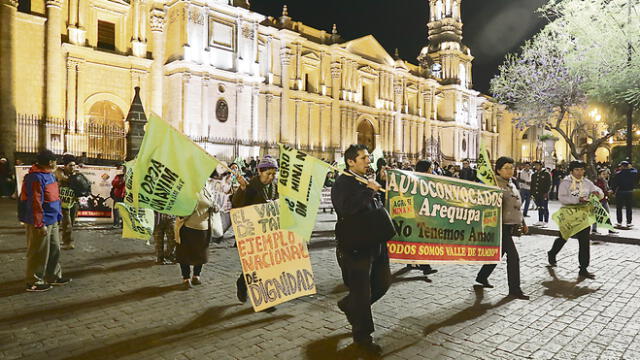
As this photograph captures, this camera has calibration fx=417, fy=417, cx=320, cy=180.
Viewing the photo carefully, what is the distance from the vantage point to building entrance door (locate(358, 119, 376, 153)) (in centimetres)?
4331

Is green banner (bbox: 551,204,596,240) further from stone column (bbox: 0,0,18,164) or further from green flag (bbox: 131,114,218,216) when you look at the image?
stone column (bbox: 0,0,18,164)

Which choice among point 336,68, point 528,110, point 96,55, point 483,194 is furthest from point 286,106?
point 483,194

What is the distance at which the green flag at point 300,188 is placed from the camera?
475 centimetres

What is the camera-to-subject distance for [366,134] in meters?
44.0

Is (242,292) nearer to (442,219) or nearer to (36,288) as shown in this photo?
(442,219)

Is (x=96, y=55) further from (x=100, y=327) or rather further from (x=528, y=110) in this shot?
(x=528, y=110)

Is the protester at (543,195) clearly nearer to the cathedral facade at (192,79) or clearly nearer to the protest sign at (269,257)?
the protest sign at (269,257)

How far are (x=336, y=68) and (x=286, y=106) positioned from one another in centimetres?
749

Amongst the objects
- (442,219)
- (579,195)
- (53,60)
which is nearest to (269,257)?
(442,219)

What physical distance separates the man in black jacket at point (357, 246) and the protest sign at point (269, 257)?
1043mm

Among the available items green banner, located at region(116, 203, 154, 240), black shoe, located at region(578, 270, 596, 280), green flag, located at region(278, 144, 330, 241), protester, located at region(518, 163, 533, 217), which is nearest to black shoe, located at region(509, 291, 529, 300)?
black shoe, located at region(578, 270, 596, 280)

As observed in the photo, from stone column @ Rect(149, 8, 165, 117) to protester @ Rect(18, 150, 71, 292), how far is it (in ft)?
73.9

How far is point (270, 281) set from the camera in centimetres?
505

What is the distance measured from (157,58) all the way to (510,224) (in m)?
26.8
